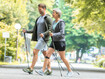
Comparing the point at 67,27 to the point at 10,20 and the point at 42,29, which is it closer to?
the point at 10,20

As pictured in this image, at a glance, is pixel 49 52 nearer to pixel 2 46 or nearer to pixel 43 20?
pixel 43 20

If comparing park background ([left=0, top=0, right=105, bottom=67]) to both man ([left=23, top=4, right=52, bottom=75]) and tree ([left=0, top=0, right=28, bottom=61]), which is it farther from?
man ([left=23, top=4, right=52, bottom=75])

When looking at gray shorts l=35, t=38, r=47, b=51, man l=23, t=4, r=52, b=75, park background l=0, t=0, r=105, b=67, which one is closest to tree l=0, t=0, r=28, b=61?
park background l=0, t=0, r=105, b=67

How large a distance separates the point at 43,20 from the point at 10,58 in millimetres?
20231

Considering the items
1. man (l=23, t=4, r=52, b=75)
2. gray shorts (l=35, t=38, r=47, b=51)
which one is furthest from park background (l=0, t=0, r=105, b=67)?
gray shorts (l=35, t=38, r=47, b=51)

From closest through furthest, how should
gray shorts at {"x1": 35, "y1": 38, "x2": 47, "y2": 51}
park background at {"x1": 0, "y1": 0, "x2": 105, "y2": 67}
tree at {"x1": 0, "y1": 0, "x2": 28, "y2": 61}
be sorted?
1. gray shorts at {"x1": 35, "y1": 38, "x2": 47, "y2": 51}
2. park background at {"x1": 0, "y1": 0, "x2": 105, "y2": 67}
3. tree at {"x1": 0, "y1": 0, "x2": 28, "y2": 61}

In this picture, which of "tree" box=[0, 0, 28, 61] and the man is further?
"tree" box=[0, 0, 28, 61]

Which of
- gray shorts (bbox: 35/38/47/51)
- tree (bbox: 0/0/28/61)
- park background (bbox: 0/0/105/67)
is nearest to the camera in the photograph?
gray shorts (bbox: 35/38/47/51)

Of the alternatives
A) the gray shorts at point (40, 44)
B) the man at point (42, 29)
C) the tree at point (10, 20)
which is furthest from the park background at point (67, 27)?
the gray shorts at point (40, 44)

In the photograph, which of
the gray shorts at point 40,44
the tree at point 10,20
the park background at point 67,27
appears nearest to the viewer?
the gray shorts at point 40,44

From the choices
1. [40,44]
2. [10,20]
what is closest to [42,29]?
[40,44]

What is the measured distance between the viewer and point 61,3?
6175cm

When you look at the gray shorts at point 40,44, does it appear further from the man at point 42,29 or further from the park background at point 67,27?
the park background at point 67,27

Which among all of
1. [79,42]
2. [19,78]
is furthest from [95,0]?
Result: [79,42]
